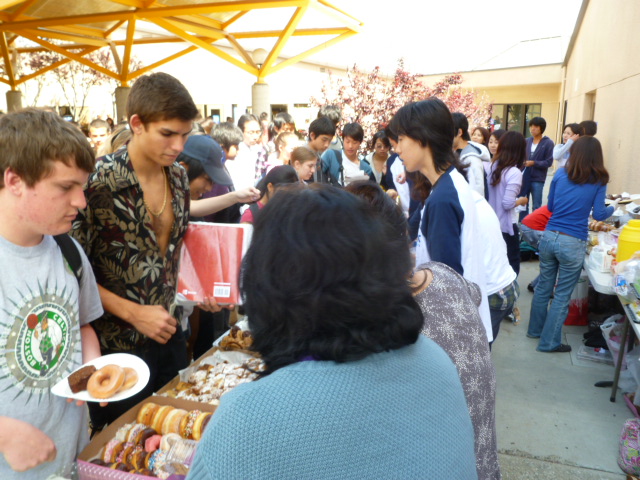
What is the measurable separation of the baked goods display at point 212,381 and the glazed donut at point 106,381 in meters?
0.66

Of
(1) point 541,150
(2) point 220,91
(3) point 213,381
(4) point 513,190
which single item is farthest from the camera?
(2) point 220,91

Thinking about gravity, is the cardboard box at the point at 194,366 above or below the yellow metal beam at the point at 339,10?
below

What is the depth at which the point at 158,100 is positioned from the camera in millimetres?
2000

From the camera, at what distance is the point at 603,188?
4492 millimetres

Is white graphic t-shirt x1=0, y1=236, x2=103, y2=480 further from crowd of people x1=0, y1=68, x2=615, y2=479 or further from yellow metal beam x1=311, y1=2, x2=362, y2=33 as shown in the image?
yellow metal beam x1=311, y1=2, x2=362, y2=33

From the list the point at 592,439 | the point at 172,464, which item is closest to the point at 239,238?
the point at 172,464

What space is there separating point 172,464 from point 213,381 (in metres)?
0.67

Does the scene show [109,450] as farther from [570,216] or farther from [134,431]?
[570,216]

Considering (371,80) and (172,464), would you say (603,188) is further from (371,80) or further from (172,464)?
(371,80)

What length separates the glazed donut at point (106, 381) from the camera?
147cm

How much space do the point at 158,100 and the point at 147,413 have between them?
1.27 metres

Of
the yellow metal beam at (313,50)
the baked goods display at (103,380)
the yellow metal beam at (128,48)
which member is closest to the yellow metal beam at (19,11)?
the yellow metal beam at (128,48)

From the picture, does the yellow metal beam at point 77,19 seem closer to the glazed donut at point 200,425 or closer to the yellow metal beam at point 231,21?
the yellow metal beam at point 231,21

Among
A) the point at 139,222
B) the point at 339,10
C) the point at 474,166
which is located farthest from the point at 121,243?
the point at 339,10
